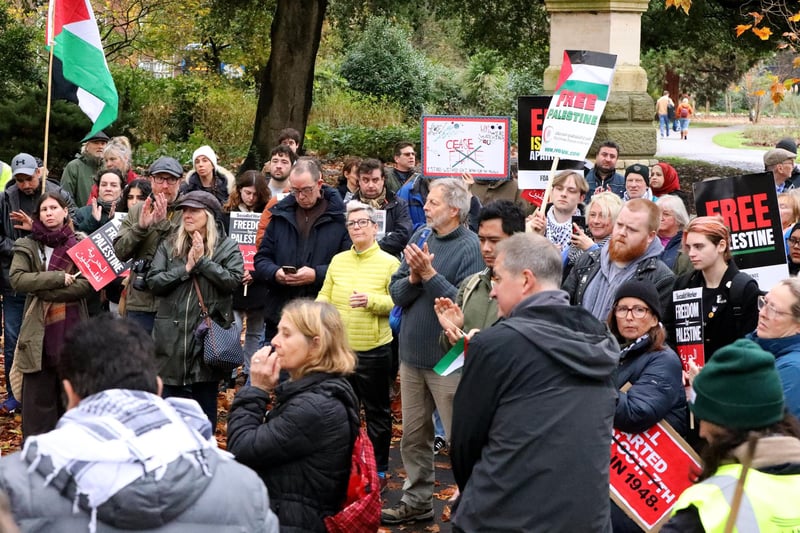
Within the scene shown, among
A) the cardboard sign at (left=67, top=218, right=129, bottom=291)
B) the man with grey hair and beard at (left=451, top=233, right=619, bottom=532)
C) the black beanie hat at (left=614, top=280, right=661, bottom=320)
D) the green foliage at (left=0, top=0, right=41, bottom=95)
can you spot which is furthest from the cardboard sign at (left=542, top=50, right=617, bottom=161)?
the green foliage at (left=0, top=0, right=41, bottom=95)

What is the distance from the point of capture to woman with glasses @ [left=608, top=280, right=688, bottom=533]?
5.23 m

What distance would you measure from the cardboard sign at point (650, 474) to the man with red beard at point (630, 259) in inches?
45.5

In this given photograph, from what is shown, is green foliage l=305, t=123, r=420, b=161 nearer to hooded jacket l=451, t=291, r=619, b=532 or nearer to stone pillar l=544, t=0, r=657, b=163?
stone pillar l=544, t=0, r=657, b=163

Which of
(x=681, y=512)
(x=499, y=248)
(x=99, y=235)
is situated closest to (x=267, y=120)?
(x=99, y=235)

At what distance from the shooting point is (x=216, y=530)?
3086 millimetres

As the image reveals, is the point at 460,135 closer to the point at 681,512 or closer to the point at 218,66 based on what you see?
the point at 681,512

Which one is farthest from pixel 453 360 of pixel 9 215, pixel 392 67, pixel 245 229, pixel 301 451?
pixel 392 67

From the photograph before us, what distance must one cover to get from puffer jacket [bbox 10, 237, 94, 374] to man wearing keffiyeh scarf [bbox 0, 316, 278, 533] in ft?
15.1

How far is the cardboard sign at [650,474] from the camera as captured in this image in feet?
17.4

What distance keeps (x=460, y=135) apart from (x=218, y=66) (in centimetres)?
2106

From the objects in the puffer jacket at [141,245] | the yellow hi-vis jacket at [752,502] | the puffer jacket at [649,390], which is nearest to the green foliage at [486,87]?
the puffer jacket at [141,245]

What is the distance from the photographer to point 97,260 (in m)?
7.75

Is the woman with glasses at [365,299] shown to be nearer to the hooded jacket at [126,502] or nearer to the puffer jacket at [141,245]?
the puffer jacket at [141,245]

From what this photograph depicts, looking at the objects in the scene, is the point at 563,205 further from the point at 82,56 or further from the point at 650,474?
the point at 82,56
